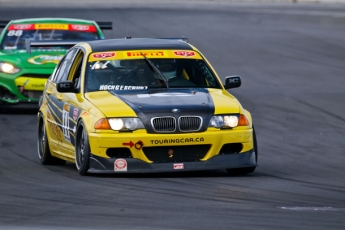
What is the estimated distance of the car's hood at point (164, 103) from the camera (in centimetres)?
1011

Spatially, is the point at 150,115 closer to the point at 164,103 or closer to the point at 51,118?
the point at 164,103

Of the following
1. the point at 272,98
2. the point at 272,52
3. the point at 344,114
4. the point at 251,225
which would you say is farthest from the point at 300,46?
the point at 251,225

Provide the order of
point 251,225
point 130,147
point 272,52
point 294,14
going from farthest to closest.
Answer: point 294,14, point 272,52, point 130,147, point 251,225

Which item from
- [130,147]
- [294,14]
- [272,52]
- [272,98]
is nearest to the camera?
[130,147]

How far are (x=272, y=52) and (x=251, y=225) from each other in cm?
2189

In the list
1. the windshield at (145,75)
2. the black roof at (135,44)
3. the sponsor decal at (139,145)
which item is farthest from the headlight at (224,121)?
the black roof at (135,44)

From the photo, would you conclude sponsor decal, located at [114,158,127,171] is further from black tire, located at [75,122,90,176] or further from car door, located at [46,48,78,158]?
car door, located at [46,48,78,158]

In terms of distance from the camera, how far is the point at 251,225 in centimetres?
729

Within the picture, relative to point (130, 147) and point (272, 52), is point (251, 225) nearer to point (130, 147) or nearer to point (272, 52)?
point (130, 147)

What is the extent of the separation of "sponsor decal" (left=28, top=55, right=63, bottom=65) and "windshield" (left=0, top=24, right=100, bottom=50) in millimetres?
1109

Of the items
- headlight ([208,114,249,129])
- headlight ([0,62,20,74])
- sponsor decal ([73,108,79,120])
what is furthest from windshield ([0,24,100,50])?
headlight ([208,114,249,129])

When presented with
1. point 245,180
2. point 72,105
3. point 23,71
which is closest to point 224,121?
point 245,180

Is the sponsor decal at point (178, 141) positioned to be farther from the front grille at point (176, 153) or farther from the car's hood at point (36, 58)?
the car's hood at point (36, 58)

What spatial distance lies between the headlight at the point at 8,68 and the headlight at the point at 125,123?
293 inches
